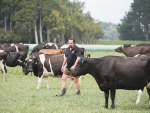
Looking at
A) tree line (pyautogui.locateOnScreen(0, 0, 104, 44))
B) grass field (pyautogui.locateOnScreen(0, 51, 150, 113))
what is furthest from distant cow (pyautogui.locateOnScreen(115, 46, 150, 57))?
tree line (pyautogui.locateOnScreen(0, 0, 104, 44))

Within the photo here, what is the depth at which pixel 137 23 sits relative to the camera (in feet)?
316

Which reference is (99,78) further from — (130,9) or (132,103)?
(130,9)

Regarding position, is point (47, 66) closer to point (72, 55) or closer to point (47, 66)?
point (47, 66)

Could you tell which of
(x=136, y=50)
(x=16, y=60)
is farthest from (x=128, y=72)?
(x=136, y=50)

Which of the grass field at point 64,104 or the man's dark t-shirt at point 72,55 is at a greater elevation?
the man's dark t-shirt at point 72,55

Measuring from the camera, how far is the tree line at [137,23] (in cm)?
9625

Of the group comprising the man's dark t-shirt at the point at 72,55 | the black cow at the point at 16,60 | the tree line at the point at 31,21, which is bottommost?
the black cow at the point at 16,60

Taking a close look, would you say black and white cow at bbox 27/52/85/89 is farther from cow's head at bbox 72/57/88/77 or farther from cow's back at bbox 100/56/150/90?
cow's back at bbox 100/56/150/90

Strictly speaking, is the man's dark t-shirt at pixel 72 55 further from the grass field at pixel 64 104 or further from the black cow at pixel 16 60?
the black cow at pixel 16 60

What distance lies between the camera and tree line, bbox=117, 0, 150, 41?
316 ft

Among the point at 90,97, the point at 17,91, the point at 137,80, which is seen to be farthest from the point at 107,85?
the point at 17,91

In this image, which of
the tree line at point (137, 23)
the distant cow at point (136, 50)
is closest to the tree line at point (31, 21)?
the tree line at point (137, 23)

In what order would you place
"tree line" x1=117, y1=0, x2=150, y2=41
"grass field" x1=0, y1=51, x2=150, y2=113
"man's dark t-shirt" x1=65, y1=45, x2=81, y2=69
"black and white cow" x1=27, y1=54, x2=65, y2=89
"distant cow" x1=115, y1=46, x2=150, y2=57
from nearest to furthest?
"grass field" x1=0, y1=51, x2=150, y2=113, "man's dark t-shirt" x1=65, y1=45, x2=81, y2=69, "black and white cow" x1=27, y1=54, x2=65, y2=89, "distant cow" x1=115, y1=46, x2=150, y2=57, "tree line" x1=117, y1=0, x2=150, y2=41

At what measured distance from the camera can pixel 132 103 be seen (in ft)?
24.1
